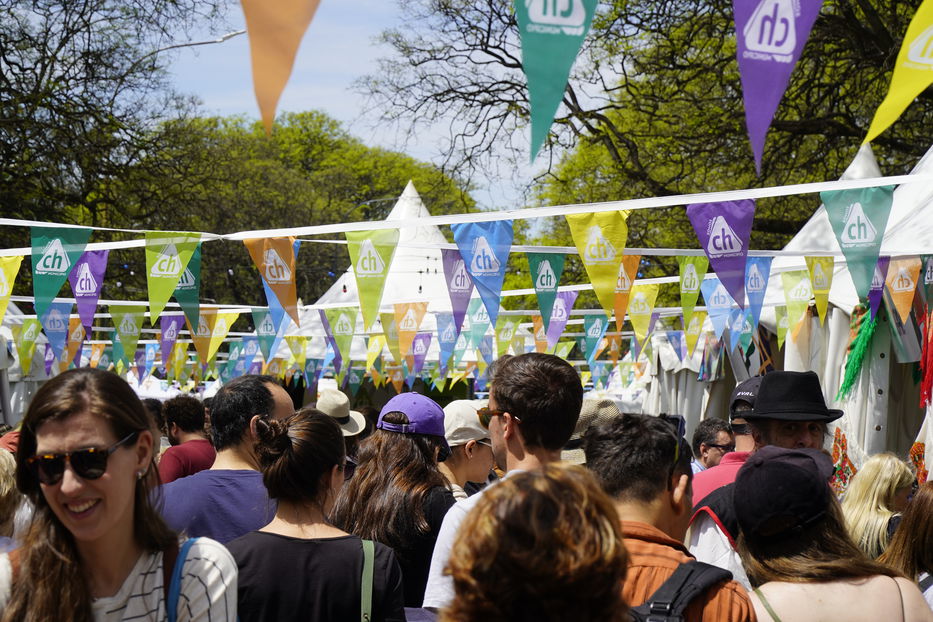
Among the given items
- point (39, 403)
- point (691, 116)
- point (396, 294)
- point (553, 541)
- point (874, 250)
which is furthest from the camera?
point (396, 294)

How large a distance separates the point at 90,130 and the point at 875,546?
55.5 feet

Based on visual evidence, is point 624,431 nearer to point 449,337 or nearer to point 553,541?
point 553,541

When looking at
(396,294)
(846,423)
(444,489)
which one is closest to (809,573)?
(444,489)

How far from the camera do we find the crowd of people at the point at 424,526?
6.19ft

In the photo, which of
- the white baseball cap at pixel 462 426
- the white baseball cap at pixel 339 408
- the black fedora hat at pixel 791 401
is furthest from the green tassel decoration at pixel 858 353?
the white baseball cap at pixel 462 426

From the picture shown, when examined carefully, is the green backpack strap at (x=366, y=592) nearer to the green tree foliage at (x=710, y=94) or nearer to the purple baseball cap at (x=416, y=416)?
the purple baseball cap at (x=416, y=416)

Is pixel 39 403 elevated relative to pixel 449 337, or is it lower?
elevated

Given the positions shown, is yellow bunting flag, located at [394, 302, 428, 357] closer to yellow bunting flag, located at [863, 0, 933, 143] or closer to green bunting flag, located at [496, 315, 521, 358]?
green bunting flag, located at [496, 315, 521, 358]

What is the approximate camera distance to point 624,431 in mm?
3248

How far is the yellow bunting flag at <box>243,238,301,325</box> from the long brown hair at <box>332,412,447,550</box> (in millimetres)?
5555

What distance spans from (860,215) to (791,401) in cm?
338

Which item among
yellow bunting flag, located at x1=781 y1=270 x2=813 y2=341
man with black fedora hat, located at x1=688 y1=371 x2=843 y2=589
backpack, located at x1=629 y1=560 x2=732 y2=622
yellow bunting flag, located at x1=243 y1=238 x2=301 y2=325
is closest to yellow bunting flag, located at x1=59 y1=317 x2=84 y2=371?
yellow bunting flag, located at x1=243 y1=238 x2=301 y2=325

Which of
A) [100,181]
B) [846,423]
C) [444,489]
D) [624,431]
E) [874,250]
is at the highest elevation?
[100,181]

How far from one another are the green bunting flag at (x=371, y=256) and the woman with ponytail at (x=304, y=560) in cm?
598
